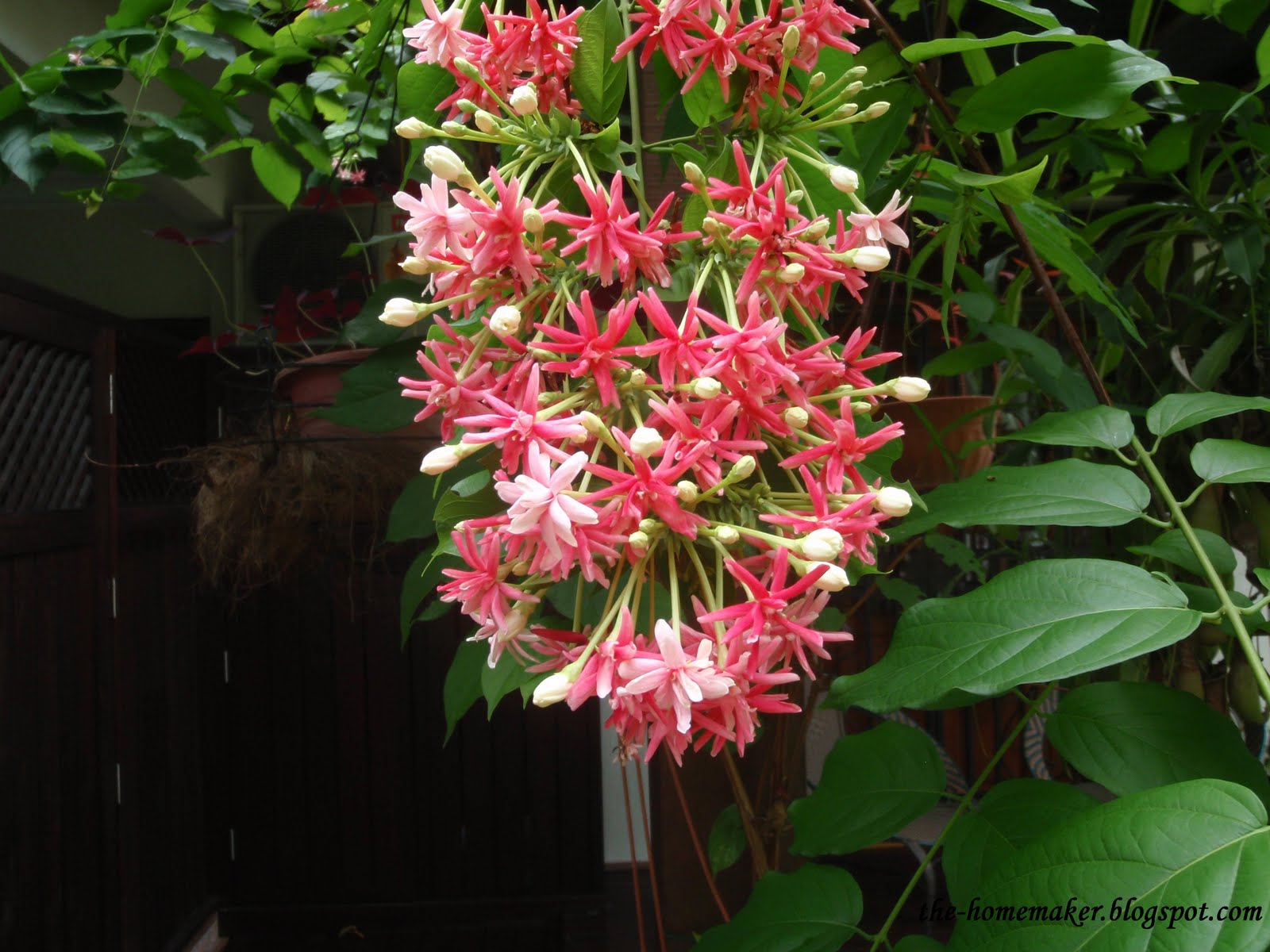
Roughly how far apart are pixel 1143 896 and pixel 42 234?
3478mm

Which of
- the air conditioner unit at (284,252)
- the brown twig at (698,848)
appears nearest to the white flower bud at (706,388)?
the brown twig at (698,848)

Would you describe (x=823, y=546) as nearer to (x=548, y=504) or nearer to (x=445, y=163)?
(x=548, y=504)

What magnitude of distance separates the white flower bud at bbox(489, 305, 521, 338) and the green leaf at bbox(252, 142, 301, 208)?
66cm

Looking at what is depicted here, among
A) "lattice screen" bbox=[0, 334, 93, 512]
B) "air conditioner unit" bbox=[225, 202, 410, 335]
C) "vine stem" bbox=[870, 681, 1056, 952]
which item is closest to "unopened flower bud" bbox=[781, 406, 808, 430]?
"vine stem" bbox=[870, 681, 1056, 952]

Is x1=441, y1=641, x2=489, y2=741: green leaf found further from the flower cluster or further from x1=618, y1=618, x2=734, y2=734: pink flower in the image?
x1=618, y1=618, x2=734, y2=734: pink flower

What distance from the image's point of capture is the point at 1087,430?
1.68 feet

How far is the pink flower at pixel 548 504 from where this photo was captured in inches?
11.1

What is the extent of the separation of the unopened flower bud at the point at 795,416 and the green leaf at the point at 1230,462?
0.26 meters

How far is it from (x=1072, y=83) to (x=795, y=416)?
236 millimetres

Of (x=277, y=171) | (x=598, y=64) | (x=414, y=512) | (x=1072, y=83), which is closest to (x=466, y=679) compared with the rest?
(x=414, y=512)

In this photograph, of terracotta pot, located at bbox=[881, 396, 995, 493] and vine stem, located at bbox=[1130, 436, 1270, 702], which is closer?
vine stem, located at bbox=[1130, 436, 1270, 702]

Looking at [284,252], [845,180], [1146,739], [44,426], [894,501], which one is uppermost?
[284,252]

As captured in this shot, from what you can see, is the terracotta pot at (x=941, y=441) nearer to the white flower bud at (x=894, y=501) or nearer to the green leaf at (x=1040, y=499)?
the green leaf at (x=1040, y=499)

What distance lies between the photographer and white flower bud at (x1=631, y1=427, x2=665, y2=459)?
29cm
